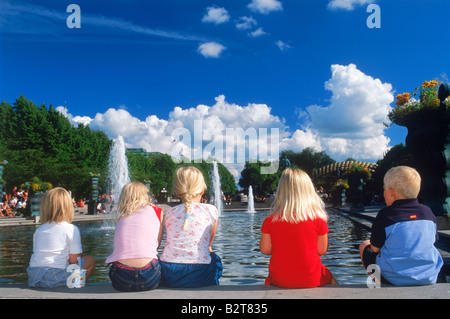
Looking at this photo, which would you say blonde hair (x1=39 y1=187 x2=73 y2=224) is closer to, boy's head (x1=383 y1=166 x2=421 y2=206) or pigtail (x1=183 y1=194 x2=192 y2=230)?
pigtail (x1=183 y1=194 x2=192 y2=230)

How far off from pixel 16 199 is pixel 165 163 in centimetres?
5801

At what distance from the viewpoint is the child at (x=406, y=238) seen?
3941 mm

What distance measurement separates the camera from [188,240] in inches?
168

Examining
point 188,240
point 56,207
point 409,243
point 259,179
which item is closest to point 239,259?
point 188,240

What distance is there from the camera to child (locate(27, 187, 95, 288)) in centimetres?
439

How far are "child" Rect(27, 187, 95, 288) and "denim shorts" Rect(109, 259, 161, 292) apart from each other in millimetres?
639

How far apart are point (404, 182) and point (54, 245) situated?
3507 millimetres

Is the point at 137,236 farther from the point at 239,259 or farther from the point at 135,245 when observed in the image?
the point at 239,259

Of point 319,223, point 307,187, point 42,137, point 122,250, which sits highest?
point 42,137

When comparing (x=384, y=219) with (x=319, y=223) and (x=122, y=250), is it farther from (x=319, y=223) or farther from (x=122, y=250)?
(x=122, y=250)

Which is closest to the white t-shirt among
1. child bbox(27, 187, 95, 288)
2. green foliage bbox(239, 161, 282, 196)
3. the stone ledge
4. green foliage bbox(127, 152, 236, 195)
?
child bbox(27, 187, 95, 288)

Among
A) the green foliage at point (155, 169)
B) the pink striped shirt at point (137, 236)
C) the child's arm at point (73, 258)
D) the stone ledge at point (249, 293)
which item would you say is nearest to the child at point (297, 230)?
the stone ledge at point (249, 293)
